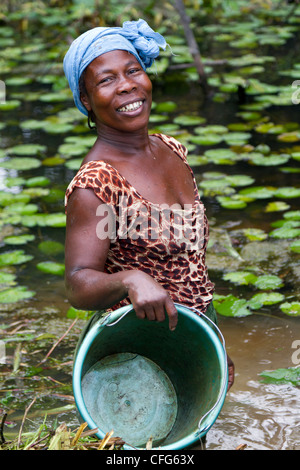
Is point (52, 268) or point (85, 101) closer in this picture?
point (85, 101)

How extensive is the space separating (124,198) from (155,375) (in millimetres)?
608

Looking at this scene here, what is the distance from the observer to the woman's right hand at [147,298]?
170 cm

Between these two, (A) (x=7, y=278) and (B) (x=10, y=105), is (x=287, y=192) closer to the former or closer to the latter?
(A) (x=7, y=278)

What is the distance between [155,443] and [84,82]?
1.08 meters

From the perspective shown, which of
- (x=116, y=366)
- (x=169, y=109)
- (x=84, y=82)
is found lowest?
(x=169, y=109)

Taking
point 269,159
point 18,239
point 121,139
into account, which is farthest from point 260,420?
point 269,159

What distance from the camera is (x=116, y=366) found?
2.16 meters

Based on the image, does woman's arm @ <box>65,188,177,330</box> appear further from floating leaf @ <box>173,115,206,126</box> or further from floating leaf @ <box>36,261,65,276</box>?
floating leaf @ <box>173,115,206,126</box>

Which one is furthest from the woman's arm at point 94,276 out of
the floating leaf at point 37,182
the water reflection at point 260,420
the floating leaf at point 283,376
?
the floating leaf at point 37,182

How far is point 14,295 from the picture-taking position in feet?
10.3

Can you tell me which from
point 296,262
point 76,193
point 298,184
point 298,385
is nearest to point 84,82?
point 76,193

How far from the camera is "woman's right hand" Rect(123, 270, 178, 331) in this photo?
5.58ft

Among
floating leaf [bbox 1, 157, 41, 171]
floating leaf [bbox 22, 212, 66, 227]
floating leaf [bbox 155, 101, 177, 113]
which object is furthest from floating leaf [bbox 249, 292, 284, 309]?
floating leaf [bbox 155, 101, 177, 113]

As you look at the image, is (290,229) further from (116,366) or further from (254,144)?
(116,366)
